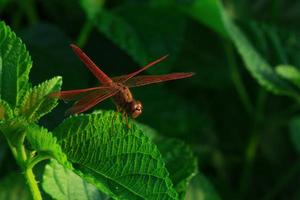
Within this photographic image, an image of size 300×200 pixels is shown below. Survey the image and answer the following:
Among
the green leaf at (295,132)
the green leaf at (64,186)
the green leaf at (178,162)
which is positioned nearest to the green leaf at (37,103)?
the green leaf at (64,186)

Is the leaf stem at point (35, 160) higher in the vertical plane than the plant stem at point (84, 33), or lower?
lower

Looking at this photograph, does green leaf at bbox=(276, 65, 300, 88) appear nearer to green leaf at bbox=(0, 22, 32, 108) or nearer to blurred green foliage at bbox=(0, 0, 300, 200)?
blurred green foliage at bbox=(0, 0, 300, 200)

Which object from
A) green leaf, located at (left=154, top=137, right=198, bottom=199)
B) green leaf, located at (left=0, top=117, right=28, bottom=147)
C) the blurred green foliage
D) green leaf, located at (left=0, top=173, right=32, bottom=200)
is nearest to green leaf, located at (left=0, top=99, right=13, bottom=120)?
green leaf, located at (left=0, top=117, right=28, bottom=147)

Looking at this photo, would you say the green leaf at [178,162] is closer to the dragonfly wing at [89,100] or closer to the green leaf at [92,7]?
the dragonfly wing at [89,100]

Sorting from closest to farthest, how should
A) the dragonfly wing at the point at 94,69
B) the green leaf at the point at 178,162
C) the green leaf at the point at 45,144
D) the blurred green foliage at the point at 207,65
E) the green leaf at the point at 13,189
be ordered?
the green leaf at the point at 45,144 < the dragonfly wing at the point at 94,69 < the green leaf at the point at 178,162 < the green leaf at the point at 13,189 < the blurred green foliage at the point at 207,65

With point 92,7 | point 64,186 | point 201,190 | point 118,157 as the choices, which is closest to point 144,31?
point 92,7

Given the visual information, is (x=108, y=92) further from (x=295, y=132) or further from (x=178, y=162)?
(x=295, y=132)

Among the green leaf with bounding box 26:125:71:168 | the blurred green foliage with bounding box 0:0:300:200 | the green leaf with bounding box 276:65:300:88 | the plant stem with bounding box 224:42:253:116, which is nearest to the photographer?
the green leaf with bounding box 26:125:71:168
